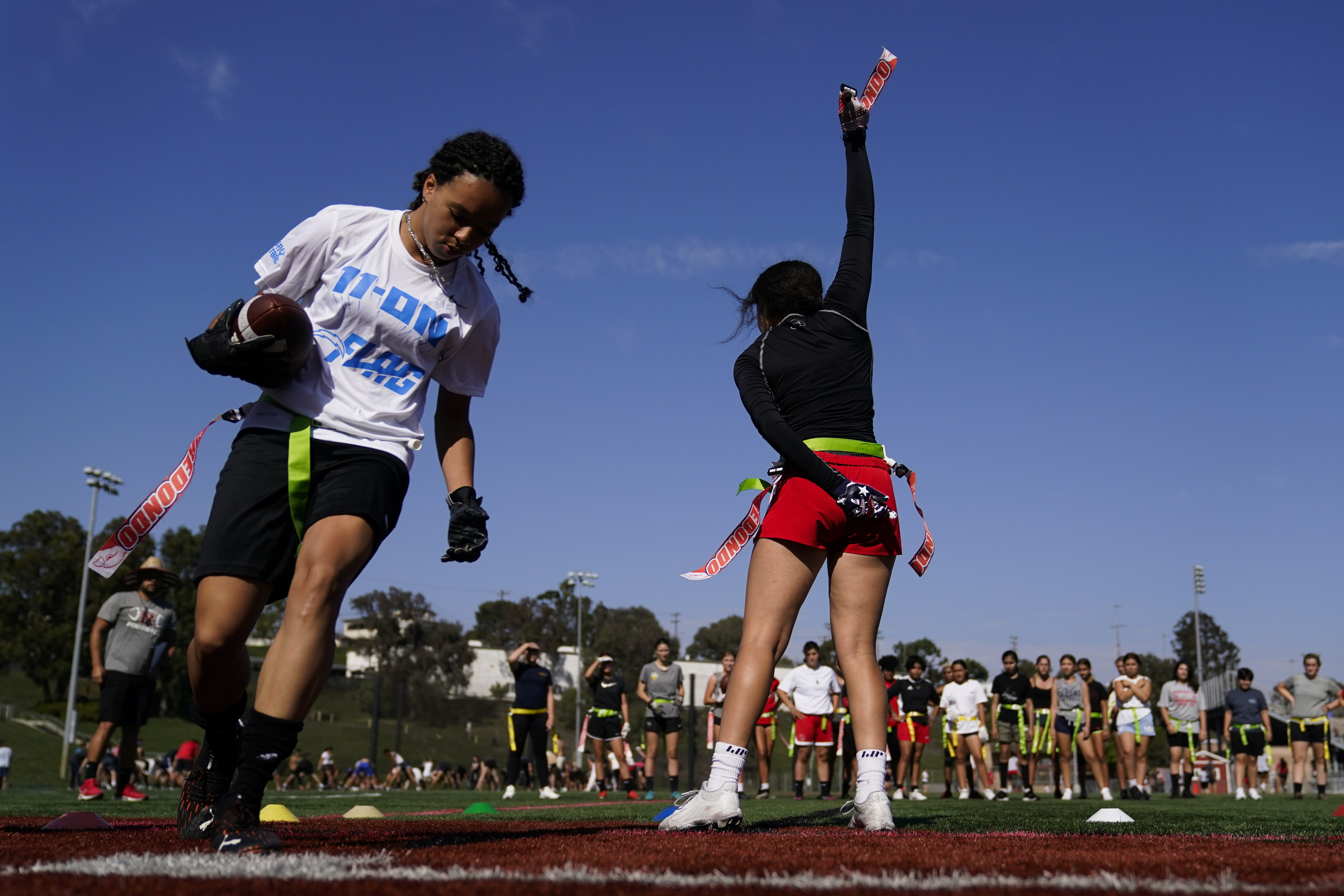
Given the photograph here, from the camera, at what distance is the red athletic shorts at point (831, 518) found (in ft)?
12.3

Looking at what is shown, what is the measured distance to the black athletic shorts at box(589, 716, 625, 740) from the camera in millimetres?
13641

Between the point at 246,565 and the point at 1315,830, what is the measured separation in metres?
4.56

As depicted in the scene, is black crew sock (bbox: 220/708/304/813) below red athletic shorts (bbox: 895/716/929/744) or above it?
above

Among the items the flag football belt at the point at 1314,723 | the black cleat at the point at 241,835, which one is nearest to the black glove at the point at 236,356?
the black cleat at the point at 241,835

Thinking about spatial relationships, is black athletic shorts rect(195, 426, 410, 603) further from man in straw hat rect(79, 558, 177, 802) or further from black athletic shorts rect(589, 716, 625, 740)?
black athletic shorts rect(589, 716, 625, 740)

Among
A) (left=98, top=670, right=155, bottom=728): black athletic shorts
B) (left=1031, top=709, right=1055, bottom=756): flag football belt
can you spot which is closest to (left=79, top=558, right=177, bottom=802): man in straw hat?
(left=98, top=670, right=155, bottom=728): black athletic shorts

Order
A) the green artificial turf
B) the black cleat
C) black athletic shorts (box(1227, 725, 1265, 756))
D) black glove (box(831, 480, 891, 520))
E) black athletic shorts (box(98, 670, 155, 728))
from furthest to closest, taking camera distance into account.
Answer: black athletic shorts (box(1227, 725, 1265, 756))
black athletic shorts (box(98, 670, 155, 728))
the green artificial turf
black glove (box(831, 480, 891, 520))
the black cleat

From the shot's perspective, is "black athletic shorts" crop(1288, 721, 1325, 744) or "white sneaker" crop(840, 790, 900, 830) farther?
"black athletic shorts" crop(1288, 721, 1325, 744)

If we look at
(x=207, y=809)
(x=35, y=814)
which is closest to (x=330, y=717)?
(x=35, y=814)

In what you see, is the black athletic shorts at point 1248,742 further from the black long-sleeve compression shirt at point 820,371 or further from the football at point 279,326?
the football at point 279,326

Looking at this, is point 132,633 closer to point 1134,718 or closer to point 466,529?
point 466,529

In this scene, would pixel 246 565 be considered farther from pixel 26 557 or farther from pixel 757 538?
pixel 26 557

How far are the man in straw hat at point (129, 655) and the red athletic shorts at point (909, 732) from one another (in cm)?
949

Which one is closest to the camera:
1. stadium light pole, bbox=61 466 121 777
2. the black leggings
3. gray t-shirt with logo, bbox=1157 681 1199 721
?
the black leggings
